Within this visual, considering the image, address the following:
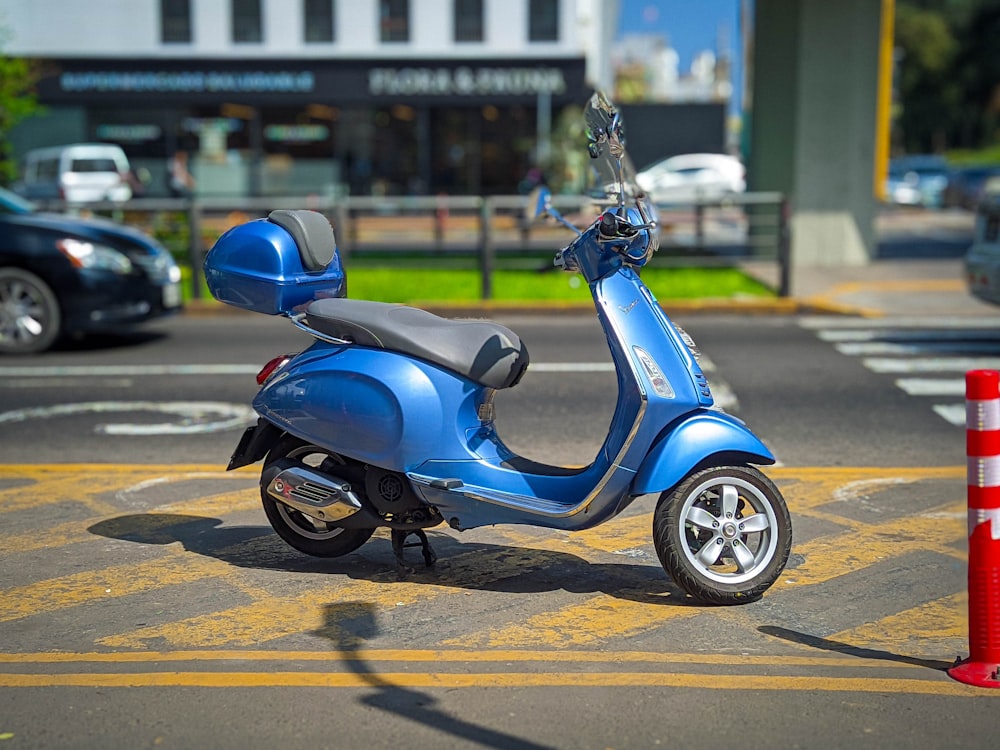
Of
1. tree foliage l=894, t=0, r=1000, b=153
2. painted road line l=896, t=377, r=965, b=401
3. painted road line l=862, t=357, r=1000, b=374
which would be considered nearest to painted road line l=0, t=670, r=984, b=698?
painted road line l=896, t=377, r=965, b=401

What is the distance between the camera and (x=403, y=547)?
5555 millimetres

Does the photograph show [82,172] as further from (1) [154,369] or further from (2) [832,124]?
(1) [154,369]

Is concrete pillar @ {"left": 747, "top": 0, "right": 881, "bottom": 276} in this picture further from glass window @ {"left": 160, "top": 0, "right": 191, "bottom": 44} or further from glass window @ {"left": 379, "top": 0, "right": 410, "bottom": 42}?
glass window @ {"left": 160, "top": 0, "right": 191, "bottom": 44}

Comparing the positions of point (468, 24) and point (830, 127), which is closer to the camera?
point (830, 127)

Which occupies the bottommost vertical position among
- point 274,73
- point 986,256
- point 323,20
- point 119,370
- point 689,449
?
point 119,370

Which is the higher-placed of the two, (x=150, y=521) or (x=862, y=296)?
(x=862, y=296)

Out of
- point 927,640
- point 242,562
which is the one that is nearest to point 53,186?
point 242,562

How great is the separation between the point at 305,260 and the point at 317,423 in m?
0.71

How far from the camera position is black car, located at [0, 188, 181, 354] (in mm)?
11633

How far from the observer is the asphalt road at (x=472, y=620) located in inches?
159

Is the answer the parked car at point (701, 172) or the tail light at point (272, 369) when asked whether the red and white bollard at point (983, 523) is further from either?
the parked car at point (701, 172)

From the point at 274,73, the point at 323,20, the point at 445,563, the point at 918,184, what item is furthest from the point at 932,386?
the point at 918,184

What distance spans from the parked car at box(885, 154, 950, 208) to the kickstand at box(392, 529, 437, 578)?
38.8 m

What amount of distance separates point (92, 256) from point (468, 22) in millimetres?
26844
